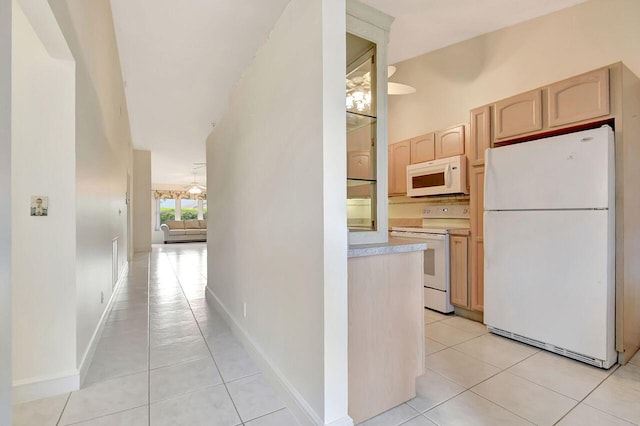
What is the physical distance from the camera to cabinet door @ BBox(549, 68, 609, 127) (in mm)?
2162

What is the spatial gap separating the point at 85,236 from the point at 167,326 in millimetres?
1230

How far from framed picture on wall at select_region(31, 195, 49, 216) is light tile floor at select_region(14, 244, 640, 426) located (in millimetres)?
1079

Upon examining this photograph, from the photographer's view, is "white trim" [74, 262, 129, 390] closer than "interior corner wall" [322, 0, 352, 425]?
No

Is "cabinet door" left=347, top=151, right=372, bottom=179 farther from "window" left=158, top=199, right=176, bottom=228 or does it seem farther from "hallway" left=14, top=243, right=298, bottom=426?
"window" left=158, top=199, right=176, bottom=228

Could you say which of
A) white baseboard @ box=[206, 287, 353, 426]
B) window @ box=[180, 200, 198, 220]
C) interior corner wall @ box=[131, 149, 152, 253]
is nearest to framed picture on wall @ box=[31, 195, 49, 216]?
white baseboard @ box=[206, 287, 353, 426]

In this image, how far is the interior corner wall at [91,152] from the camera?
1.90m

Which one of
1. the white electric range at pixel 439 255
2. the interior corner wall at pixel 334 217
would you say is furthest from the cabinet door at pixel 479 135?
the interior corner wall at pixel 334 217

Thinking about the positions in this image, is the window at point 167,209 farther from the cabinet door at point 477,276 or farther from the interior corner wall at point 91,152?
the cabinet door at point 477,276

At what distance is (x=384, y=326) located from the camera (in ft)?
5.38

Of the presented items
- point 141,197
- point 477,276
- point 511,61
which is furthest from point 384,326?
point 141,197

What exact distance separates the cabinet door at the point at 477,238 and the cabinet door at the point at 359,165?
1.63 m

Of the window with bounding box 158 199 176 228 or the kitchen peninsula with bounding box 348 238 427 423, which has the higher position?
the window with bounding box 158 199 176 228

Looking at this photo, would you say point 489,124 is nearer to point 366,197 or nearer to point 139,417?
point 366,197

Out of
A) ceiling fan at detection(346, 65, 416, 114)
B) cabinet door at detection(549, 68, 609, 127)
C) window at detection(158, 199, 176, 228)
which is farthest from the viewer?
window at detection(158, 199, 176, 228)
